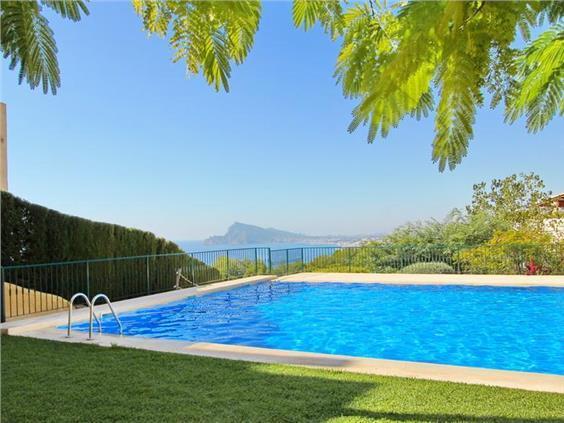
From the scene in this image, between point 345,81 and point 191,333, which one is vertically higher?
point 345,81

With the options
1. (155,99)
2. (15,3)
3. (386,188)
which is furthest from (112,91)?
(15,3)

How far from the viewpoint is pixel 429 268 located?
15.8 meters

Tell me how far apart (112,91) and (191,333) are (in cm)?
1413

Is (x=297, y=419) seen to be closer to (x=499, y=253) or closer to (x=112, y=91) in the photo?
(x=499, y=253)

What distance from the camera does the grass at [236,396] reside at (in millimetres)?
3574

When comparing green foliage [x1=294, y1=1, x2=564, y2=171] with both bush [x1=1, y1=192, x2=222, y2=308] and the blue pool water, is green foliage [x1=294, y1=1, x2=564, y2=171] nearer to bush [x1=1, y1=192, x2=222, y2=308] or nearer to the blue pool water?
the blue pool water

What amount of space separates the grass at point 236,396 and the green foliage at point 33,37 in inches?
119

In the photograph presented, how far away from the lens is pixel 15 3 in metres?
1.12

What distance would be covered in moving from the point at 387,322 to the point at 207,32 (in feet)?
30.5

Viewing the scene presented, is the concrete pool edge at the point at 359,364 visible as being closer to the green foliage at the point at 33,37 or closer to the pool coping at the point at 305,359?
the pool coping at the point at 305,359

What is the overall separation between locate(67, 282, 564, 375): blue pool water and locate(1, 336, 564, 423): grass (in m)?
3.16

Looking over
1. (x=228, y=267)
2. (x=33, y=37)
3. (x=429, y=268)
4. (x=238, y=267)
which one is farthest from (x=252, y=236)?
(x=33, y=37)

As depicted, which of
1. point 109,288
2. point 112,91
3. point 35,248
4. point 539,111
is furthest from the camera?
point 112,91

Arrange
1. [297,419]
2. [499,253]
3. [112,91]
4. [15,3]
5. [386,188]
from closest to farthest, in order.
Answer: [15,3]
[297,419]
[499,253]
[112,91]
[386,188]
